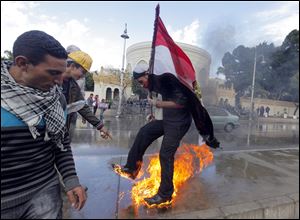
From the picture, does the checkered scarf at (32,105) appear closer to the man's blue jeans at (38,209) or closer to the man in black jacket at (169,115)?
the man's blue jeans at (38,209)

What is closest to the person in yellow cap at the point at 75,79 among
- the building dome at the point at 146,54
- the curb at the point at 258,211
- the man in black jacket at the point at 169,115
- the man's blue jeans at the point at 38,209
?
the man in black jacket at the point at 169,115

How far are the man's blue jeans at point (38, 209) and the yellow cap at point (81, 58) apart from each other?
187cm

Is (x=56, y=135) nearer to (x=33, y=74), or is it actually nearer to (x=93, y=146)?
(x=33, y=74)

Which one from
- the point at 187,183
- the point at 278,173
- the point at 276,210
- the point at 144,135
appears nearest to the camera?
the point at 276,210

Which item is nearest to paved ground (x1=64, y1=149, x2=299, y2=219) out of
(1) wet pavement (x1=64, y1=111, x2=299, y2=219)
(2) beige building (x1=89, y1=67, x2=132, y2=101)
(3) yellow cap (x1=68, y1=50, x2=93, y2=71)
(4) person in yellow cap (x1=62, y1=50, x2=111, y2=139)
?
(1) wet pavement (x1=64, y1=111, x2=299, y2=219)

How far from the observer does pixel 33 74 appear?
4.92ft

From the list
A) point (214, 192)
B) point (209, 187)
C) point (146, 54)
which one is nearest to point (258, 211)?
point (214, 192)

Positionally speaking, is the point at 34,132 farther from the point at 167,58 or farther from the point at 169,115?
the point at 167,58

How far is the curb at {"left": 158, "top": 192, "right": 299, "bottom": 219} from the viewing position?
2967 mm

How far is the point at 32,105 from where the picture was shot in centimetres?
150

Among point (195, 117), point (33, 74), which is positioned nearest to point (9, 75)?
point (33, 74)

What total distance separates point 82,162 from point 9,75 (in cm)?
370

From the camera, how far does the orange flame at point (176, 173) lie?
349 centimetres

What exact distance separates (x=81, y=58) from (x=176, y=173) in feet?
7.04
